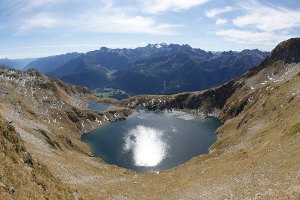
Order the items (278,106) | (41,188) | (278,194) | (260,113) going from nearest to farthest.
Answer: (41,188) < (278,194) < (278,106) < (260,113)

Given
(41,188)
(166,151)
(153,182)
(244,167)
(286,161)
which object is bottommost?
(166,151)

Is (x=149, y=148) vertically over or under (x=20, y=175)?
under

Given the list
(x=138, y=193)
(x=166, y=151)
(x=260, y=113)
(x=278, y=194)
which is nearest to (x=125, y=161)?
(x=166, y=151)

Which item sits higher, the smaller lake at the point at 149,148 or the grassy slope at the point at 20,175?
the grassy slope at the point at 20,175

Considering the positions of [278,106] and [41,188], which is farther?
[278,106]

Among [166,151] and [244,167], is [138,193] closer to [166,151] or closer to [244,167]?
[244,167]

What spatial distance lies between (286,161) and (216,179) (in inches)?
624

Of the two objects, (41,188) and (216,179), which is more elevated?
(41,188)

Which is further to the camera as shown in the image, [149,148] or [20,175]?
[149,148]

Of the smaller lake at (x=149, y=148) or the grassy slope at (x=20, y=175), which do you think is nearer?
the grassy slope at (x=20, y=175)

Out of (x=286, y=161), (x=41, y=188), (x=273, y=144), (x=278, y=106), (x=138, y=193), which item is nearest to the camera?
(x=41, y=188)

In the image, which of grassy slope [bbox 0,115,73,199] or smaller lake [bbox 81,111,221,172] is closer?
grassy slope [bbox 0,115,73,199]

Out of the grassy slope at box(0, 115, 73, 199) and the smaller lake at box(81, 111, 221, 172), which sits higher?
the grassy slope at box(0, 115, 73, 199)

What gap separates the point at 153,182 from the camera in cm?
7888
